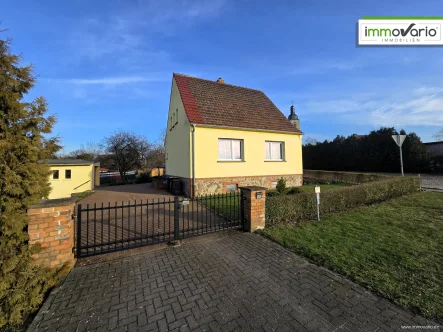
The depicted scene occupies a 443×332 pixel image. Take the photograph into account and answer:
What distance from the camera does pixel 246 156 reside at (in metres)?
12.0

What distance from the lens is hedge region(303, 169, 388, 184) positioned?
14387 mm

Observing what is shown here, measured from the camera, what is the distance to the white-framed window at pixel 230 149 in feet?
37.8

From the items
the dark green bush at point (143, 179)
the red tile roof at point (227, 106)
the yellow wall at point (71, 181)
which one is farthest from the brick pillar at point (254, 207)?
the dark green bush at point (143, 179)

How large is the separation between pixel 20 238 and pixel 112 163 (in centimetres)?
2706

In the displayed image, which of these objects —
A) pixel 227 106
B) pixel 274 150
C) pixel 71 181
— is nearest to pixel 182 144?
pixel 227 106

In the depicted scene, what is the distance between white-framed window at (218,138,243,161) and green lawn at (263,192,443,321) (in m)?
6.43

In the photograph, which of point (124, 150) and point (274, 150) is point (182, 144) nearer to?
point (274, 150)

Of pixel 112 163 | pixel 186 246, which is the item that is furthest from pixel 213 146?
pixel 112 163

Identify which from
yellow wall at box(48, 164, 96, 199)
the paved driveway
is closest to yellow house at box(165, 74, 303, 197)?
the paved driveway

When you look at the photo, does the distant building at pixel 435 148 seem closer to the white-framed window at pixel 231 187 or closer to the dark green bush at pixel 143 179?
the white-framed window at pixel 231 187

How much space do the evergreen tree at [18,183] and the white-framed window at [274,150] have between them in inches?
460

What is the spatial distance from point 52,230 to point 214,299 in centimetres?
298

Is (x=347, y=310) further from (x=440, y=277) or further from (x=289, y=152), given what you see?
(x=289, y=152)

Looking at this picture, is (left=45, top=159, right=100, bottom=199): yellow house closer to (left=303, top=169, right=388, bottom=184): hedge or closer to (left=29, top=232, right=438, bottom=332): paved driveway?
(left=29, top=232, right=438, bottom=332): paved driveway
